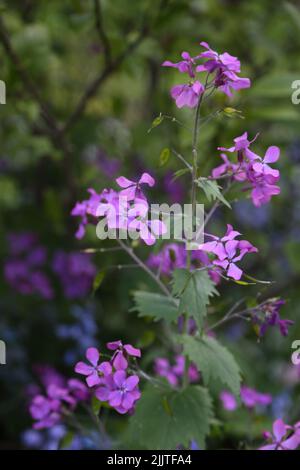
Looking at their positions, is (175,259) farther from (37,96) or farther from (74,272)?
(74,272)

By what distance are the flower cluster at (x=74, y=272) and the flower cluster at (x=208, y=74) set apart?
131cm

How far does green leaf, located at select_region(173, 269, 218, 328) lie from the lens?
1.14 m

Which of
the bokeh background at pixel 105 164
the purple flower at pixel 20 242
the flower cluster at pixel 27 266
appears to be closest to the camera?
the bokeh background at pixel 105 164

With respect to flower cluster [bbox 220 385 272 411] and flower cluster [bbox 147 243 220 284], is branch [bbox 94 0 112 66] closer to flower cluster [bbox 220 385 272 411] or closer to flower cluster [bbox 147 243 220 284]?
flower cluster [bbox 147 243 220 284]

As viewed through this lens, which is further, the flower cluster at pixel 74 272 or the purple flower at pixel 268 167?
the flower cluster at pixel 74 272

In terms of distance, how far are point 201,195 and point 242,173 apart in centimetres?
102

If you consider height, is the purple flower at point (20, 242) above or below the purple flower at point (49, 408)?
above

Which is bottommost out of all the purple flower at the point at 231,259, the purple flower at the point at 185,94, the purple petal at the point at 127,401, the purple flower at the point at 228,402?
the purple flower at the point at 228,402

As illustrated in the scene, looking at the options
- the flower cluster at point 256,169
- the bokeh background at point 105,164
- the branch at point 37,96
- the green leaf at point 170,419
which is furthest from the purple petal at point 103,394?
the branch at point 37,96

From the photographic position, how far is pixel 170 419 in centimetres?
129

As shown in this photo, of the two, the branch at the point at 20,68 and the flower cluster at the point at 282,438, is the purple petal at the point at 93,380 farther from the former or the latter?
the branch at the point at 20,68

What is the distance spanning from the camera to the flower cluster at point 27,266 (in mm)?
2381
